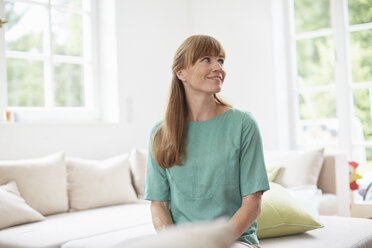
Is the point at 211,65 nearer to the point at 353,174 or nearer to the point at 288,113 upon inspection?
the point at 353,174

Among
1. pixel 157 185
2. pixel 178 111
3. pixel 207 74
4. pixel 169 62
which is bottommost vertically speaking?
pixel 157 185

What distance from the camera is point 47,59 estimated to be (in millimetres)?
4125

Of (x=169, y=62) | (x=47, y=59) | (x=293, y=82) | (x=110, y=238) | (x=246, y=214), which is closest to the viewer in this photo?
(x=246, y=214)

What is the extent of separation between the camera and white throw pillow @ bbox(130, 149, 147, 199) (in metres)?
3.98

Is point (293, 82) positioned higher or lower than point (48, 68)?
lower

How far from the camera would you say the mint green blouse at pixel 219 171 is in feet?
5.60

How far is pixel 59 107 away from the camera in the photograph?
4.20 m

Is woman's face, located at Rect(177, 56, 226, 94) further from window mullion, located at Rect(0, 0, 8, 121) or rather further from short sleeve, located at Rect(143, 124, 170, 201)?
window mullion, located at Rect(0, 0, 8, 121)

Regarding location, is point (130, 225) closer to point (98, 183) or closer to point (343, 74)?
point (98, 183)

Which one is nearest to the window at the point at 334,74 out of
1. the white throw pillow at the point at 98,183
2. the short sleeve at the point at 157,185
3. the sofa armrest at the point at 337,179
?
the sofa armrest at the point at 337,179

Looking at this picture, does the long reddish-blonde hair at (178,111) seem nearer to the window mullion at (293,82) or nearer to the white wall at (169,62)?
the white wall at (169,62)

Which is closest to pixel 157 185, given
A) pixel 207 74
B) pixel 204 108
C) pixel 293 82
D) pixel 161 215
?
pixel 161 215

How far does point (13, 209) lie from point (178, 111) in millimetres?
1565

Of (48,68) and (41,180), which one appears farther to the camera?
(48,68)
